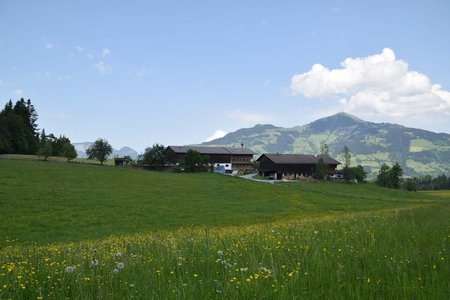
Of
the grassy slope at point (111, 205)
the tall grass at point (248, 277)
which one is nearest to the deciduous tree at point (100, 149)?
the grassy slope at point (111, 205)

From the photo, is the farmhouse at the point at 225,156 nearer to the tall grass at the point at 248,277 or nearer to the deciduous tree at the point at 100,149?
the deciduous tree at the point at 100,149

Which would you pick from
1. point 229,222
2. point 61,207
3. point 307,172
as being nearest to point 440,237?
point 229,222

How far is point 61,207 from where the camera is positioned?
41625 millimetres

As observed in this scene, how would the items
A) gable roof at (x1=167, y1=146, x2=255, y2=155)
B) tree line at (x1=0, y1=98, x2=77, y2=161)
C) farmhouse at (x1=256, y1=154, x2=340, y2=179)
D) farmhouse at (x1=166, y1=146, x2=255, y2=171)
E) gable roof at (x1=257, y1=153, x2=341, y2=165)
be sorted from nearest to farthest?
1. tree line at (x1=0, y1=98, x2=77, y2=161)
2. farmhouse at (x1=256, y1=154, x2=340, y2=179)
3. gable roof at (x1=257, y1=153, x2=341, y2=165)
4. gable roof at (x1=167, y1=146, x2=255, y2=155)
5. farmhouse at (x1=166, y1=146, x2=255, y2=171)

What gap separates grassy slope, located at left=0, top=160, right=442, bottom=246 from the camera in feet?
107

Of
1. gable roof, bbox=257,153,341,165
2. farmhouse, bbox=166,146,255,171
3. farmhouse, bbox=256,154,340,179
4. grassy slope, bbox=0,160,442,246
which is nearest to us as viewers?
grassy slope, bbox=0,160,442,246

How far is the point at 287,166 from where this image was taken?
468 ft

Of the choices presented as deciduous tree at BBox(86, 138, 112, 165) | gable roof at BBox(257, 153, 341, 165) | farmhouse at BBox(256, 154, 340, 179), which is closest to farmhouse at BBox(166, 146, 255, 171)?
farmhouse at BBox(256, 154, 340, 179)

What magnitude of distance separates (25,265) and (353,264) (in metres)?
5.68

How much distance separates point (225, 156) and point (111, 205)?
382 ft

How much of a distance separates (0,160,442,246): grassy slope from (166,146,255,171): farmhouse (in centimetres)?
6815

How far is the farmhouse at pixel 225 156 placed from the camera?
14862cm

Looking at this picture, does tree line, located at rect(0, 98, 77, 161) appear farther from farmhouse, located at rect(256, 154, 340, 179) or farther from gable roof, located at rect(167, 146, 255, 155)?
farmhouse, located at rect(256, 154, 340, 179)

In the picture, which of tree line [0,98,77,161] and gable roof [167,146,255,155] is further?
gable roof [167,146,255,155]
